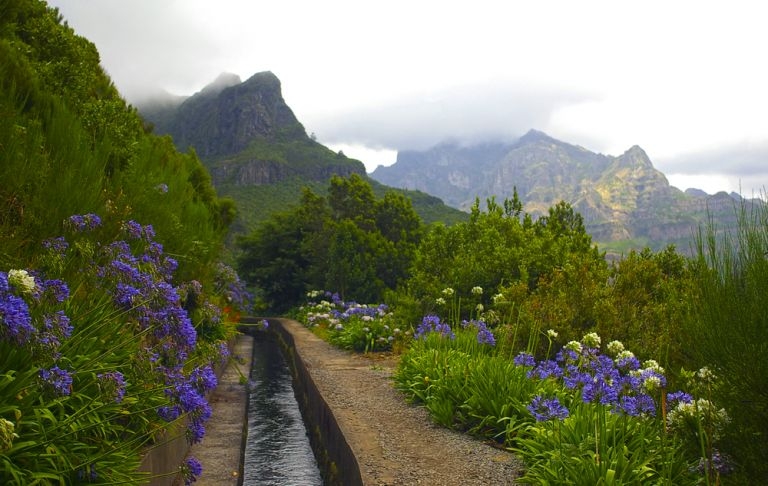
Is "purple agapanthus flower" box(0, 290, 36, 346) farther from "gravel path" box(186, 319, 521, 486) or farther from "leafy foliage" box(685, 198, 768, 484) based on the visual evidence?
"leafy foliage" box(685, 198, 768, 484)

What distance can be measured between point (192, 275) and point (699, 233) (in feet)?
30.0

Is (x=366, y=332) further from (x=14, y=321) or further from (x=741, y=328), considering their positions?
(x=14, y=321)

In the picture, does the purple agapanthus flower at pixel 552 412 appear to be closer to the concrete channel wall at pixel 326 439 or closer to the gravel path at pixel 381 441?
the gravel path at pixel 381 441

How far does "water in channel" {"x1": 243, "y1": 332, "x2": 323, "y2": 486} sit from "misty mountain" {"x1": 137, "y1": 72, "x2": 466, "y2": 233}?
50.9 metres

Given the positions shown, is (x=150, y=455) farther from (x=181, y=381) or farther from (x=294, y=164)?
(x=294, y=164)

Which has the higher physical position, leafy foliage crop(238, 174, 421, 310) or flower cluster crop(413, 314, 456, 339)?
leafy foliage crop(238, 174, 421, 310)

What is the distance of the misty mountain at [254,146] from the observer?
275ft

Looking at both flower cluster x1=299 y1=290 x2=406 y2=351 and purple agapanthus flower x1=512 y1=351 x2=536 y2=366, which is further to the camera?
flower cluster x1=299 y1=290 x2=406 y2=351

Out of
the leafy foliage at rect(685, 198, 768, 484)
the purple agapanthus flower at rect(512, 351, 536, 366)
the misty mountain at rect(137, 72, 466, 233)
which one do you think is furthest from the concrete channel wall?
the misty mountain at rect(137, 72, 466, 233)

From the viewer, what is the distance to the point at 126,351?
411 centimetres

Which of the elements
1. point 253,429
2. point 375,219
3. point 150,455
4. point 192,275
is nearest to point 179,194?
point 192,275

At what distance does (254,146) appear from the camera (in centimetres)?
11950

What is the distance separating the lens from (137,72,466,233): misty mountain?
83.7 metres

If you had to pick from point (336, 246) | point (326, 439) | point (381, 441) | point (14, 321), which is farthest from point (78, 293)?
point (336, 246)
